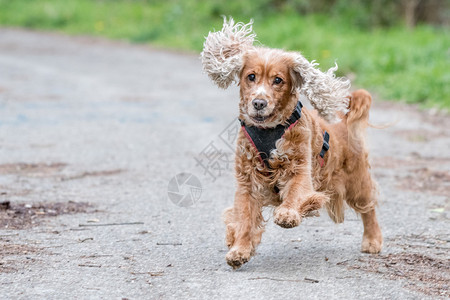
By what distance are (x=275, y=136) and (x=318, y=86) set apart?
1.42ft

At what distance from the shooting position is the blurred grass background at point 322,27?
13492 millimetres

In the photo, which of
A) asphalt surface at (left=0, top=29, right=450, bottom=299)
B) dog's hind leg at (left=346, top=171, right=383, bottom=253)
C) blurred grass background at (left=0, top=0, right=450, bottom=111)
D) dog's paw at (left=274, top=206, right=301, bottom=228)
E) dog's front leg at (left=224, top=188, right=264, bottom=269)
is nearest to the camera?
asphalt surface at (left=0, top=29, right=450, bottom=299)

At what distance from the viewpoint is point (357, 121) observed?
5.26 meters

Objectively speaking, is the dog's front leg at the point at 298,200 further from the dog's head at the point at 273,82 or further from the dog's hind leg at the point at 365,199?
the dog's hind leg at the point at 365,199

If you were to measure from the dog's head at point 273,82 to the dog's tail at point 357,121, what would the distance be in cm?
33

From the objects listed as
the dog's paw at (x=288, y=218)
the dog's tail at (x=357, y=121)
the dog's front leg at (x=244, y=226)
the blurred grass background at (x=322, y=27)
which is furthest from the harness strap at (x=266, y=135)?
the blurred grass background at (x=322, y=27)

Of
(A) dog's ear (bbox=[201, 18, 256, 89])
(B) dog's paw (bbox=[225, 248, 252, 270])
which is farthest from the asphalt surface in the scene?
(A) dog's ear (bbox=[201, 18, 256, 89])

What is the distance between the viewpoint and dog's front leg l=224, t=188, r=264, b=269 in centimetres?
443

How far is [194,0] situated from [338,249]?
71.1 feet

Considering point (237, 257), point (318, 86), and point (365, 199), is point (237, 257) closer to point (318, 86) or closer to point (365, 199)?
point (318, 86)

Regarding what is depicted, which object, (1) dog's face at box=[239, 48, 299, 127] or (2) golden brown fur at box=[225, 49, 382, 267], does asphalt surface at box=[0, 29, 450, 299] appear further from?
(1) dog's face at box=[239, 48, 299, 127]

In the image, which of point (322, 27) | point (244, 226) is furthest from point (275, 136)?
point (322, 27)

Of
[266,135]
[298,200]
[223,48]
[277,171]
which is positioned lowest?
[298,200]

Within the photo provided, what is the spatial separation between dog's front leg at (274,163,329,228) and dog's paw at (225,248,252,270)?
0.28m
